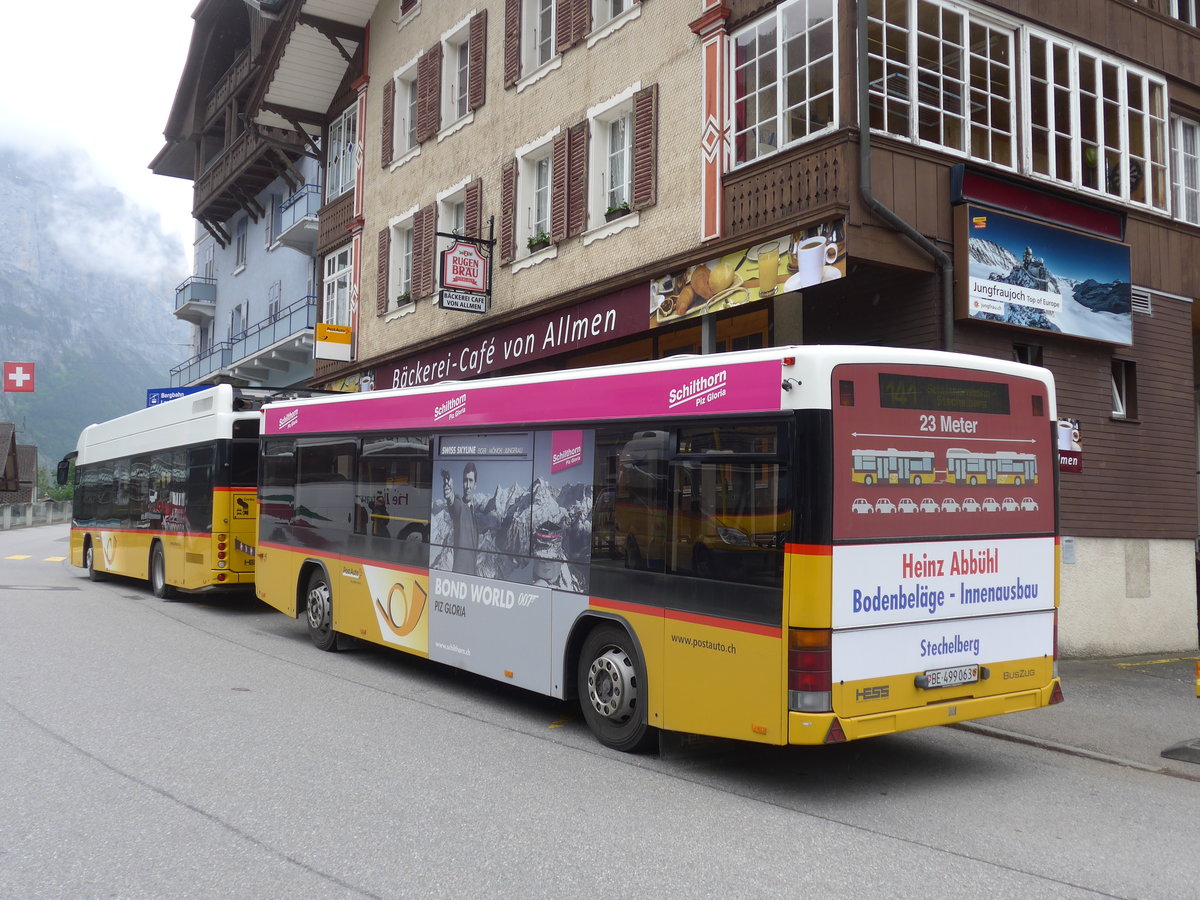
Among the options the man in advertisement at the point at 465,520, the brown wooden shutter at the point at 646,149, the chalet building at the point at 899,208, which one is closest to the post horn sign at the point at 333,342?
the chalet building at the point at 899,208

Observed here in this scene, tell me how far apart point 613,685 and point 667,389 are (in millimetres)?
2100

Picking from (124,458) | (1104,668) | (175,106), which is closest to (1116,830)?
(1104,668)

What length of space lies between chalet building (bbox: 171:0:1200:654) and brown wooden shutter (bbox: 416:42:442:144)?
102 inches

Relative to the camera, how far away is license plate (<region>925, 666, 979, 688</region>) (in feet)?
21.9

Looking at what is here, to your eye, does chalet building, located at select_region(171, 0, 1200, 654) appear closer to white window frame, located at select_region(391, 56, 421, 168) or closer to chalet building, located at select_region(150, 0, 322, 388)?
white window frame, located at select_region(391, 56, 421, 168)

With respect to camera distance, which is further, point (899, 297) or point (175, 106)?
point (175, 106)

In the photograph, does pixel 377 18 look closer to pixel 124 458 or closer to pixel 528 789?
pixel 124 458

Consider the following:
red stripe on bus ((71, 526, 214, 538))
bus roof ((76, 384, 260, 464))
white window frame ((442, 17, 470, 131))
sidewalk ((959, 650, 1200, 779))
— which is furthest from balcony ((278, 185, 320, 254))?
sidewalk ((959, 650, 1200, 779))

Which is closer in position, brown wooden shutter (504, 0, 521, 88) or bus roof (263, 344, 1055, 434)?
bus roof (263, 344, 1055, 434)

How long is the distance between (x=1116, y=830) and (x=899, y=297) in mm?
7431

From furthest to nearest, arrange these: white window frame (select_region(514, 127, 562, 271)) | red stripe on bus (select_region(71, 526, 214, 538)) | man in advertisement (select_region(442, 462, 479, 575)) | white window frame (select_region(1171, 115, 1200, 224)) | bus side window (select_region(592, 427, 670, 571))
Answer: white window frame (select_region(514, 127, 562, 271)), red stripe on bus (select_region(71, 526, 214, 538)), white window frame (select_region(1171, 115, 1200, 224)), man in advertisement (select_region(442, 462, 479, 575)), bus side window (select_region(592, 427, 670, 571))

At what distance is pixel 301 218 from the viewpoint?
92.7 feet

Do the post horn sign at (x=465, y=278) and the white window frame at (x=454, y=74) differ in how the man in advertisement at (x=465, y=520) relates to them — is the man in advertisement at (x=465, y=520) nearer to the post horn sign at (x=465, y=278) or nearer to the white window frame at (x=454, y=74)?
the post horn sign at (x=465, y=278)

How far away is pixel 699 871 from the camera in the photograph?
197 inches
